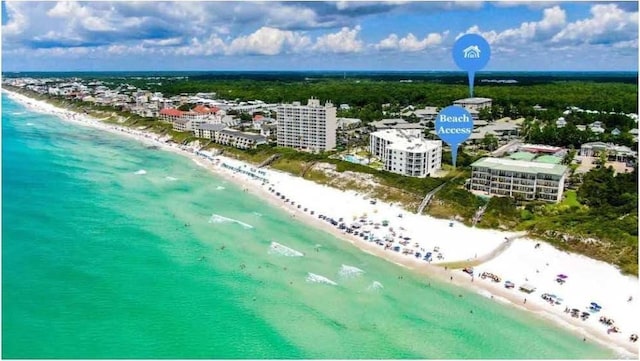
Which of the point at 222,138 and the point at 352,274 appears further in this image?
the point at 222,138

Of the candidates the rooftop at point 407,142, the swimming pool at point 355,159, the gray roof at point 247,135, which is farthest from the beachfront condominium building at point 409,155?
the gray roof at point 247,135

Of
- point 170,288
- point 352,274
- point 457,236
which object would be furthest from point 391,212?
point 170,288

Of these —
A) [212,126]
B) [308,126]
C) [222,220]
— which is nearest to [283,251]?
[222,220]

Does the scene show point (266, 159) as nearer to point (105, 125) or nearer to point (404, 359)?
point (404, 359)

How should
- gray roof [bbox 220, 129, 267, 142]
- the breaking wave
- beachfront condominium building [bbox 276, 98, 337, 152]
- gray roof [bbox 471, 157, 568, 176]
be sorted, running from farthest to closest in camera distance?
1. gray roof [bbox 220, 129, 267, 142]
2. beachfront condominium building [bbox 276, 98, 337, 152]
3. gray roof [bbox 471, 157, 568, 176]
4. the breaking wave

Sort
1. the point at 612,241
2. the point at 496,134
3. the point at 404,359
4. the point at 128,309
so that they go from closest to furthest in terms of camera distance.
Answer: the point at 404,359 → the point at 128,309 → the point at 612,241 → the point at 496,134

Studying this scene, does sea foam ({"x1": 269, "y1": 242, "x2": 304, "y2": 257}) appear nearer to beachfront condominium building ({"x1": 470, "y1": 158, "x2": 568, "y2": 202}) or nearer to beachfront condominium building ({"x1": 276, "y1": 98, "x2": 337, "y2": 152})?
beachfront condominium building ({"x1": 470, "y1": 158, "x2": 568, "y2": 202})

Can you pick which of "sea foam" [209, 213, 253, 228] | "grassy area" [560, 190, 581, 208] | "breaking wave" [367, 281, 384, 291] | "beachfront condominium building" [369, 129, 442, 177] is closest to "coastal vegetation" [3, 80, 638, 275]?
"grassy area" [560, 190, 581, 208]
